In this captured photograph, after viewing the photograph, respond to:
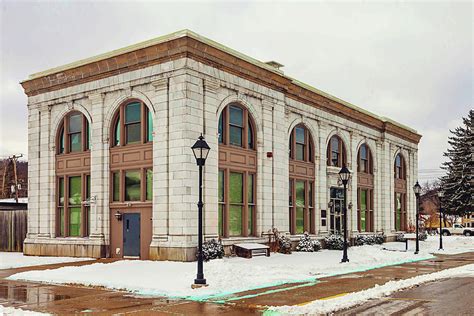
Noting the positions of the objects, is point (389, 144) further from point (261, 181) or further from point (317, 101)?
point (261, 181)

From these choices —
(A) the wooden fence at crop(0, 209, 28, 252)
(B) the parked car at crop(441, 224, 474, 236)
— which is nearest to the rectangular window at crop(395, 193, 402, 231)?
(B) the parked car at crop(441, 224, 474, 236)

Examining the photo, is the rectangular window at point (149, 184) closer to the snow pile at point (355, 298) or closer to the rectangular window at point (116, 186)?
the rectangular window at point (116, 186)

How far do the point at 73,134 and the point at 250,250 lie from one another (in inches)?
433

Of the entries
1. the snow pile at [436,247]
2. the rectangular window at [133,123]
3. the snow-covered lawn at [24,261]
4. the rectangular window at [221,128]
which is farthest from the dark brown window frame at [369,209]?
the snow-covered lawn at [24,261]

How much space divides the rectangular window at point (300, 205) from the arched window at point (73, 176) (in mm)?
12073

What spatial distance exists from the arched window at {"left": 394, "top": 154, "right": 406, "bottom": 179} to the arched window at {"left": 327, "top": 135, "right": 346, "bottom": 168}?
34.6 ft

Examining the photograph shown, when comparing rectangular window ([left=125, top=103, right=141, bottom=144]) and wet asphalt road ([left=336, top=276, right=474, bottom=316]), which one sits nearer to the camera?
wet asphalt road ([left=336, top=276, right=474, bottom=316])

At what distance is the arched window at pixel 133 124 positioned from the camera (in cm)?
2612

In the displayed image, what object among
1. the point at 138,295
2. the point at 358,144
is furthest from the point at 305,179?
the point at 138,295

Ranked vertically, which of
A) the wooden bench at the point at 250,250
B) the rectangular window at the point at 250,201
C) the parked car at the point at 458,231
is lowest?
the parked car at the point at 458,231

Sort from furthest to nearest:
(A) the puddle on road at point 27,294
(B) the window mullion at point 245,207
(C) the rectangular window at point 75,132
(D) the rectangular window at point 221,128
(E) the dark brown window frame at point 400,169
Answer: (E) the dark brown window frame at point 400,169, (C) the rectangular window at point 75,132, (B) the window mullion at point 245,207, (D) the rectangular window at point 221,128, (A) the puddle on road at point 27,294

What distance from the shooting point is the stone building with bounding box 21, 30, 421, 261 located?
81.2 feet

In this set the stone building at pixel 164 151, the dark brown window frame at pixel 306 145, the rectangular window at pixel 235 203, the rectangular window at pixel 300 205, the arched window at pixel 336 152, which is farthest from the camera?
the arched window at pixel 336 152

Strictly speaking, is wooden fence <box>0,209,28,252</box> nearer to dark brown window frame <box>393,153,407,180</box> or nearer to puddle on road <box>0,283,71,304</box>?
puddle on road <box>0,283,71,304</box>
